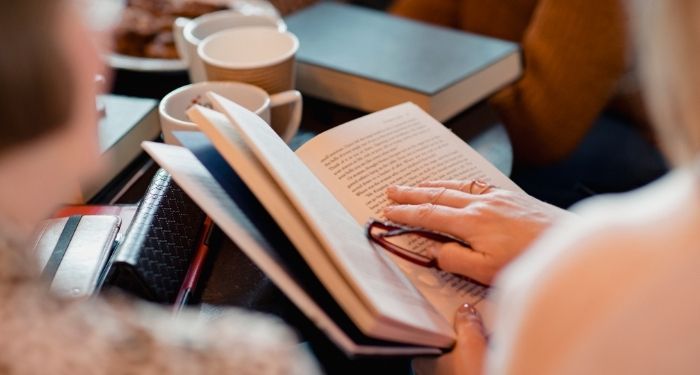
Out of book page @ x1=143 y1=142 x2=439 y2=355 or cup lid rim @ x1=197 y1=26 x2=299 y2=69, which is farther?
cup lid rim @ x1=197 y1=26 x2=299 y2=69

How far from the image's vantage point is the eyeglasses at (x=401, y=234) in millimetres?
679

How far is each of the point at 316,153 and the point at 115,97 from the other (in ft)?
1.11

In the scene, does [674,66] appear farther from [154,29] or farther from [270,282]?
[154,29]

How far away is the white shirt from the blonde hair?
3cm

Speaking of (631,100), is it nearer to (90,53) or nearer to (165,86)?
(165,86)

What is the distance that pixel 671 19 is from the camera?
425 mm

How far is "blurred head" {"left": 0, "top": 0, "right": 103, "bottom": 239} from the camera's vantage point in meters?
0.42

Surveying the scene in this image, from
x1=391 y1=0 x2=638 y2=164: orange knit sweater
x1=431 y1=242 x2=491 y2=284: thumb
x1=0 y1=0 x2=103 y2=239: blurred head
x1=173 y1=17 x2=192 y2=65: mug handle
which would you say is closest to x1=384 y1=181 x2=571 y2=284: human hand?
x1=431 y1=242 x2=491 y2=284: thumb

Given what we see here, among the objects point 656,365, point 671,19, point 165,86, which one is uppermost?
point 671,19

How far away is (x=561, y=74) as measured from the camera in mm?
1195

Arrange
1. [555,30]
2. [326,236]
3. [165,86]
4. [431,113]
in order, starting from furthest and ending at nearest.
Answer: [555,30] < [165,86] < [431,113] < [326,236]

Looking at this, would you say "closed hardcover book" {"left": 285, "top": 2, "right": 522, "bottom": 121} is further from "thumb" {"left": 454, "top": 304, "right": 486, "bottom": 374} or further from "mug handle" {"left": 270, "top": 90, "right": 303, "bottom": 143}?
"thumb" {"left": 454, "top": 304, "right": 486, "bottom": 374}

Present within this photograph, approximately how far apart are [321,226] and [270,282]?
162 mm

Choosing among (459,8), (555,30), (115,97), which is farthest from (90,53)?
(459,8)
